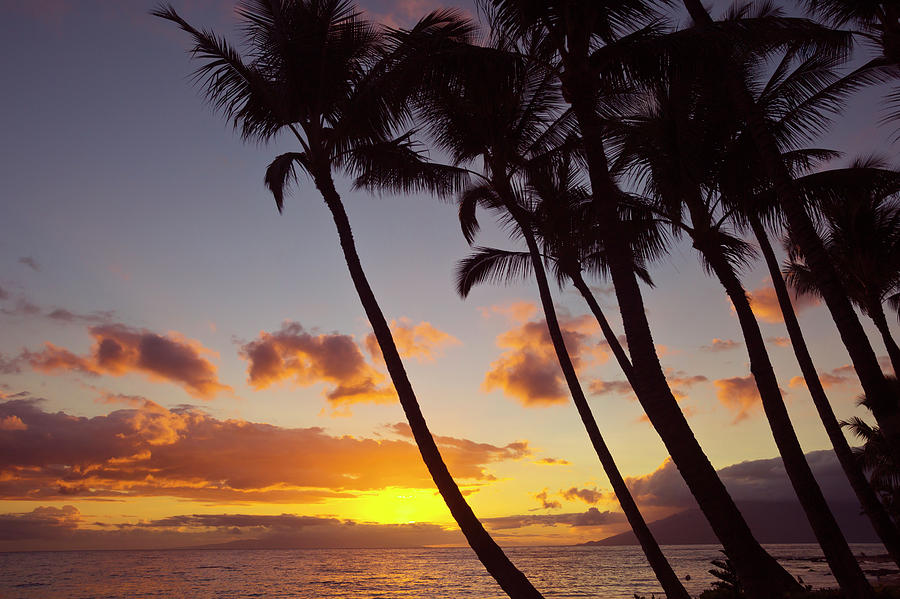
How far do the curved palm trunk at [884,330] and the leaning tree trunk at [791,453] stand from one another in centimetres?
706

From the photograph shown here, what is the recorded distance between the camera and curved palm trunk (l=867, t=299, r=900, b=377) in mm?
15844

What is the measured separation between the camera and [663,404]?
686cm

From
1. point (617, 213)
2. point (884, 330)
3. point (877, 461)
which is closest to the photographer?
point (617, 213)

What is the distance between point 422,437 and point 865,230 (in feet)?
41.8

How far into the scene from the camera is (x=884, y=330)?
16.6m

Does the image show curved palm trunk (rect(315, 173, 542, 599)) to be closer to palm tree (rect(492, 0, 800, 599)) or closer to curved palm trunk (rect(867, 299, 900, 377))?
palm tree (rect(492, 0, 800, 599))

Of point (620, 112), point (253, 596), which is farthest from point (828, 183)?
point (253, 596)

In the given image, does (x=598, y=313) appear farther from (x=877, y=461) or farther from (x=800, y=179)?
(x=877, y=461)

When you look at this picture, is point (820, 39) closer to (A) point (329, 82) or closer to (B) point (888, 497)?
(A) point (329, 82)

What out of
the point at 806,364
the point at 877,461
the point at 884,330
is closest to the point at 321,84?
the point at 806,364

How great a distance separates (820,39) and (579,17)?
13.7ft

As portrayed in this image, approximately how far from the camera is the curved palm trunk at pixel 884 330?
52.0 feet

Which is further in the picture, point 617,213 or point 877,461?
point 877,461

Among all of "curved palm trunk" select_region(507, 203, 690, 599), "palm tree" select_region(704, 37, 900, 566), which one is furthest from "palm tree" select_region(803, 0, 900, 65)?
"curved palm trunk" select_region(507, 203, 690, 599)
